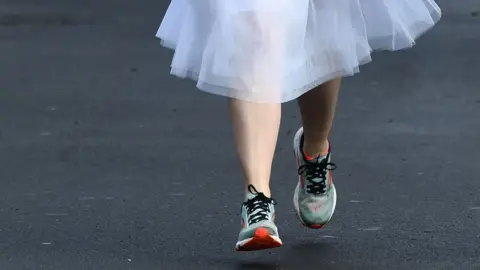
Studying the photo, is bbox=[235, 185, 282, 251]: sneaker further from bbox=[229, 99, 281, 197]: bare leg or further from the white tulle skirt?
the white tulle skirt

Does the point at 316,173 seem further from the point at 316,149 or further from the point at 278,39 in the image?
the point at 278,39

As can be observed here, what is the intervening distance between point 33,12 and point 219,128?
598 centimetres

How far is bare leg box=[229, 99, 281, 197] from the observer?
440cm

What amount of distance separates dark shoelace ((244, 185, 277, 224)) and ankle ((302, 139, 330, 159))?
65 cm

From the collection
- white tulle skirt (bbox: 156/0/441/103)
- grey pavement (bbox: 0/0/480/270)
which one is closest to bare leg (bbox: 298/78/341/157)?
white tulle skirt (bbox: 156/0/441/103)

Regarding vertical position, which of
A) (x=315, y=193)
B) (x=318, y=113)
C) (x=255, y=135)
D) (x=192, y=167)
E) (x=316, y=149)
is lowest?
(x=192, y=167)

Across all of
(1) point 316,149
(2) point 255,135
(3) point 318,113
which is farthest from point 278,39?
(1) point 316,149

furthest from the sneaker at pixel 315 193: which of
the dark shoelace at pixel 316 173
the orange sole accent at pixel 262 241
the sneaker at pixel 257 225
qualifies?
the orange sole accent at pixel 262 241

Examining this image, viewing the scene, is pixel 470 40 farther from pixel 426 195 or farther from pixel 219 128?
pixel 426 195

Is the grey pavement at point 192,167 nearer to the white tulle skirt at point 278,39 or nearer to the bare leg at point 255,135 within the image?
the bare leg at point 255,135

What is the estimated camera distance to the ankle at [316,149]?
5.07 metres

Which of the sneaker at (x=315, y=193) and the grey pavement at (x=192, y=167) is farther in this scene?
the sneaker at (x=315, y=193)

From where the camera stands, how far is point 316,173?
5.06 metres

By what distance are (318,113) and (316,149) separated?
0.20 meters
